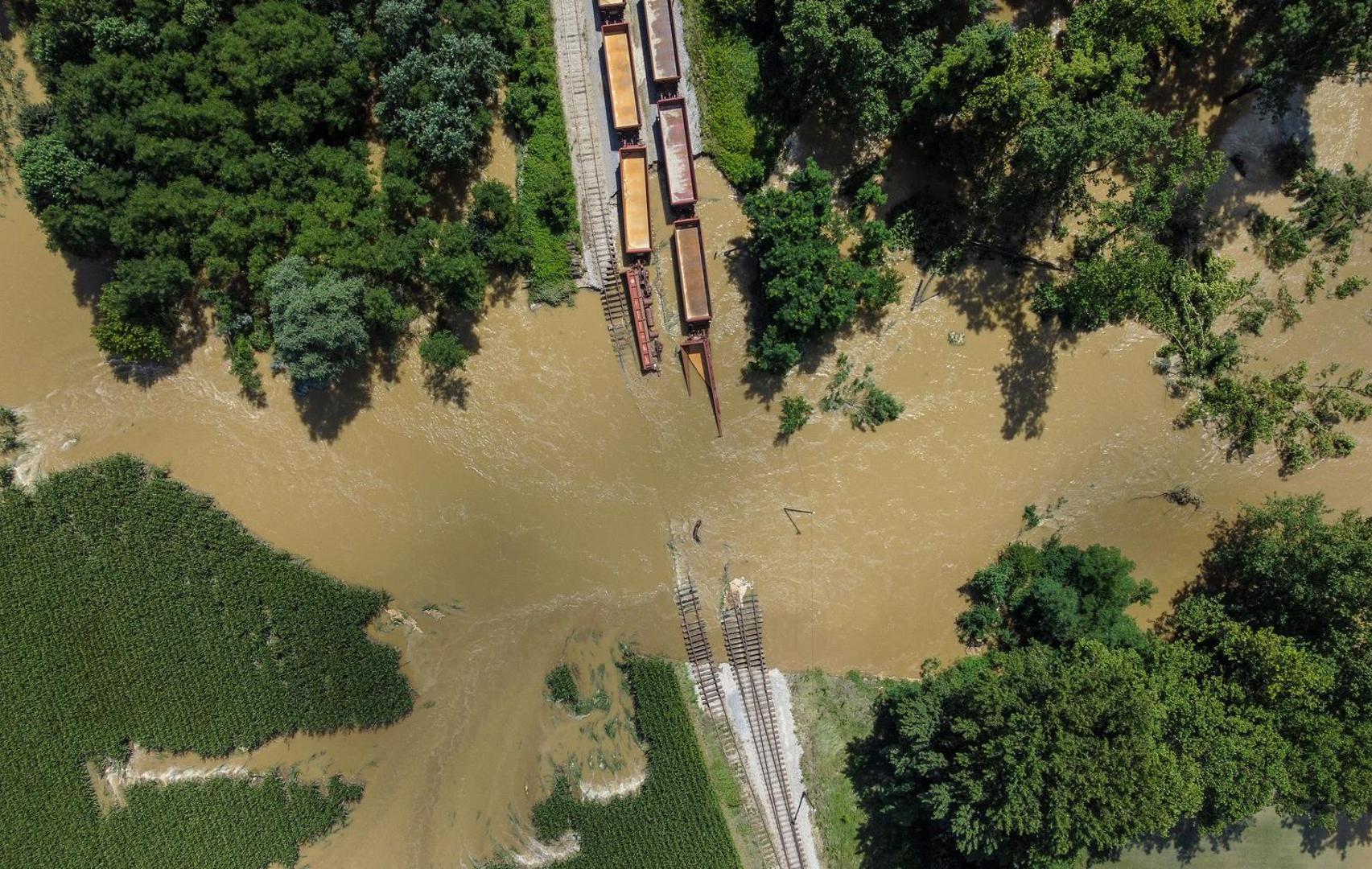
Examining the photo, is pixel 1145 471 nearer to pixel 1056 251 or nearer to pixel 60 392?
pixel 1056 251

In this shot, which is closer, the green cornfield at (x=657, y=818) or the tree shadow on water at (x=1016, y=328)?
the tree shadow on water at (x=1016, y=328)

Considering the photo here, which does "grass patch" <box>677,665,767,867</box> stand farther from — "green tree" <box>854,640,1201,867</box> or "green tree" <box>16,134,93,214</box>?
"green tree" <box>16,134,93,214</box>

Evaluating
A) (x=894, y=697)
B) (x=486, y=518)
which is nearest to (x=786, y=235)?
(x=486, y=518)

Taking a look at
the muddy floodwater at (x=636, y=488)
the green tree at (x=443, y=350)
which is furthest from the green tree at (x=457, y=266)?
the muddy floodwater at (x=636, y=488)

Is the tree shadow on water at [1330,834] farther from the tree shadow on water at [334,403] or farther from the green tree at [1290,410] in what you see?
the tree shadow on water at [334,403]

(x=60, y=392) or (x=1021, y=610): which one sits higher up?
(x=60, y=392)

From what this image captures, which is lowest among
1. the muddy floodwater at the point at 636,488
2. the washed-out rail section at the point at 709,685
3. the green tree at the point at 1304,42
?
the washed-out rail section at the point at 709,685

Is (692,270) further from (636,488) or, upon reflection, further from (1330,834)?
(1330,834)
